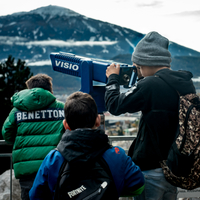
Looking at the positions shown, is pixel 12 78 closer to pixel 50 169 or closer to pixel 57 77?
pixel 50 169

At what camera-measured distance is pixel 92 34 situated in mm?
142125

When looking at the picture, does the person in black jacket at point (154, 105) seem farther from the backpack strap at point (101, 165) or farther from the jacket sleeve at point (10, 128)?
the jacket sleeve at point (10, 128)

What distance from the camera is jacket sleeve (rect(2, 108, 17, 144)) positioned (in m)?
2.13

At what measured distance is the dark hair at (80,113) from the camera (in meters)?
1.25

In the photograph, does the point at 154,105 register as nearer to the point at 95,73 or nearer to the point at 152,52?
the point at 152,52

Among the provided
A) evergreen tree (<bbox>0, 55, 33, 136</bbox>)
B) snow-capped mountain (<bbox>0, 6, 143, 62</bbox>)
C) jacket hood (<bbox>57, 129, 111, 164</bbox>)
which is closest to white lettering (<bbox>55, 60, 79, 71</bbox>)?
jacket hood (<bbox>57, 129, 111, 164</bbox>)

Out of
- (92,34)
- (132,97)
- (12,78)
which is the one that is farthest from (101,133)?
(92,34)

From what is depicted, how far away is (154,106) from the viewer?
1.39 meters

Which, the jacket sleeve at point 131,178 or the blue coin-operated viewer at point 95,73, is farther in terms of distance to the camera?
the blue coin-operated viewer at point 95,73

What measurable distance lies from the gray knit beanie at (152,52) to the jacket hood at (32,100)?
39.3 inches

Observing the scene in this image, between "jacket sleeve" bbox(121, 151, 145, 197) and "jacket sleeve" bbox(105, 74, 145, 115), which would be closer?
"jacket sleeve" bbox(121, 151, 145, 197)

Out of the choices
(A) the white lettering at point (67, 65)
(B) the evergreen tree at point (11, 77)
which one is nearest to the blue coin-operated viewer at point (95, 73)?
(A) the white lettering at point (67, 65)

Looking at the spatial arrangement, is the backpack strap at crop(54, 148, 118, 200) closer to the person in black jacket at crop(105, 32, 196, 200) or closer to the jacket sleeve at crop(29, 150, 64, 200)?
the jacket sleeve at crop(29, 150, 64, 200)

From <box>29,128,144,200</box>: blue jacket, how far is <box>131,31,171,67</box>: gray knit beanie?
2.07 ft
